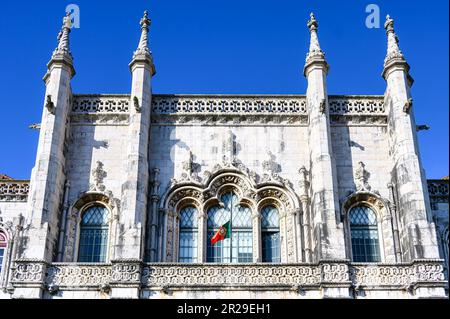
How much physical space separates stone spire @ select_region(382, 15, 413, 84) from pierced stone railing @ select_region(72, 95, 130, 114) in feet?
34.7

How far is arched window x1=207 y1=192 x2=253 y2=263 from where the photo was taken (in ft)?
80.5

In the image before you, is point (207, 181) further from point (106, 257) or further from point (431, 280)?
point (431, 280)

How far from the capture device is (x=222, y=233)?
24.3 m

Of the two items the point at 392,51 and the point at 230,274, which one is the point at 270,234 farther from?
the point at 392,51

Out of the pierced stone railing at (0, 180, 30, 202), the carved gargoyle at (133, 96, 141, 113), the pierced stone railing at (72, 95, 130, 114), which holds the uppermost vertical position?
the pierced stone railing at (72, 95, 130, 114)

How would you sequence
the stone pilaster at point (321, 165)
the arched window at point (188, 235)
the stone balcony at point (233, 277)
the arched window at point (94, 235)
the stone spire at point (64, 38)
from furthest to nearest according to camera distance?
the stone spire at point (64, 38), the arched window at point (188, 235), the arched window at point (94, 235), the stone pilaster at point (321, 165), the stone balcony at point (233, 277)

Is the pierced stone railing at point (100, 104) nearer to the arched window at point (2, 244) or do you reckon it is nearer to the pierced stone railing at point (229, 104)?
the pierced stone railing at point (229, 104)

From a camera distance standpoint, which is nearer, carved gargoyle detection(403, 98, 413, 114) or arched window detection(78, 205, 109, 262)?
arched window detection(78, 205, 109, 262)

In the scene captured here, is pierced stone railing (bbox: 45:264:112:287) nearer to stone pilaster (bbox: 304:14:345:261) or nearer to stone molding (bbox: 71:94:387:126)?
stone molding (bbox: 71:94:387:126)

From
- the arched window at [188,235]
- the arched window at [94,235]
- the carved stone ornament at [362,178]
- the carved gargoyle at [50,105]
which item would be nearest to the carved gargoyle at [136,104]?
the carved gargoyle at [50,105]

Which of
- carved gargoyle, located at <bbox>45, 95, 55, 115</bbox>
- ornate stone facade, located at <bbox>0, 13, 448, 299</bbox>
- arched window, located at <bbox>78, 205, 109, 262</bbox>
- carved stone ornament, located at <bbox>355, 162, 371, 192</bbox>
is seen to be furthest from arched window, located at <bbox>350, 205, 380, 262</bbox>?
carved gargoyle, located at <bbox>45, 95, 55, 115</bbox>

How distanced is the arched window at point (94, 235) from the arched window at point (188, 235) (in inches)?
110

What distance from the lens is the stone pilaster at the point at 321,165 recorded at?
23.0 meters

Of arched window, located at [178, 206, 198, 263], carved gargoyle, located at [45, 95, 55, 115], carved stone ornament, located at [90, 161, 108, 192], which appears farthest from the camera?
carved stone ornament, located at [90, 161, 108, 192]
